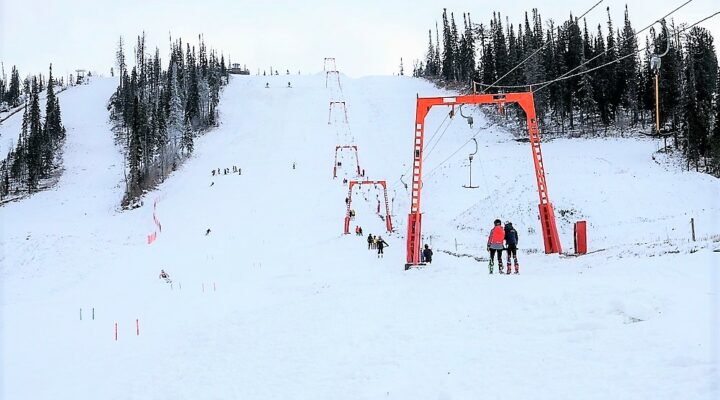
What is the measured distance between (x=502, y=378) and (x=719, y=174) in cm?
4309

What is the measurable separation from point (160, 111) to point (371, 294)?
65.3 meters

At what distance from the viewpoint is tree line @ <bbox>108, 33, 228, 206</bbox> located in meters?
64.6

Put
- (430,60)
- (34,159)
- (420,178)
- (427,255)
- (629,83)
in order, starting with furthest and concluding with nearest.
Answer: (430,60) < (34,159) < (629,83) < (420,178) < (427,255)

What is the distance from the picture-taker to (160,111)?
72812 millimetres

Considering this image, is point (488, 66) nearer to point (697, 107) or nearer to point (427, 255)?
point (697, 107)

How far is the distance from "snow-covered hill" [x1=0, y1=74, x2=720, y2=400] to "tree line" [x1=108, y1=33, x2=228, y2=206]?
33.5 feet

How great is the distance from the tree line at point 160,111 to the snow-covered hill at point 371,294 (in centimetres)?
1022

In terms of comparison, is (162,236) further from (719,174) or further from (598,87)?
(598,87)

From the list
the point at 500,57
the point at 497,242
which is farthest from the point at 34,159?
the point at 497,242

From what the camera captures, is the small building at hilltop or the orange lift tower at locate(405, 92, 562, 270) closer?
the orange lift tower at locate(405, 92, 562, 270)

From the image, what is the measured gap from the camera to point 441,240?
3142 cm

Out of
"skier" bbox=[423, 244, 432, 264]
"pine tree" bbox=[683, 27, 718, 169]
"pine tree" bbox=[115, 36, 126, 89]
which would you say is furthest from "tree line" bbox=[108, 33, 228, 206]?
"pine tree" bbox=[683, 27, 718, 169]

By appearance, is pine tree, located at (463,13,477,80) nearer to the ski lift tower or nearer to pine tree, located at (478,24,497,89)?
pine tree, located at (478,24,497,89)

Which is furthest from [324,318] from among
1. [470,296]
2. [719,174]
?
[719,174]
